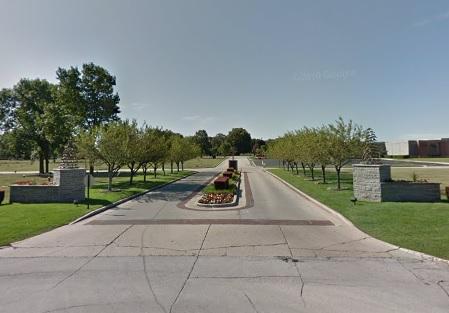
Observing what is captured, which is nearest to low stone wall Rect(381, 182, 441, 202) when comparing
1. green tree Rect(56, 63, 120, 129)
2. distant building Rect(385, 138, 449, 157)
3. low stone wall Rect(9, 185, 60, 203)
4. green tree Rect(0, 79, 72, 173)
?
low stone wall Rect(9, 185, 60, 203)

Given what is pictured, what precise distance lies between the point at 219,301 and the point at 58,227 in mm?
8309

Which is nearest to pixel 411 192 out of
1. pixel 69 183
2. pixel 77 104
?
pixel 69 183

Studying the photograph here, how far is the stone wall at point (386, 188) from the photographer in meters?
15.4

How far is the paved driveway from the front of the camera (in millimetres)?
5617

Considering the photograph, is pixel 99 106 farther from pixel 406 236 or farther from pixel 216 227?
pixel 406 236

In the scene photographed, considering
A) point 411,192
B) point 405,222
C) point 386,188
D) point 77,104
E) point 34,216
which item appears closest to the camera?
point 405,222

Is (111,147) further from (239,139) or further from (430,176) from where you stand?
(239,139)

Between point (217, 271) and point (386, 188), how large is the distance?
37.1 ft

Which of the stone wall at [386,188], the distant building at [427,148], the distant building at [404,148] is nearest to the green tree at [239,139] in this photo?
the distant building at [404,148]

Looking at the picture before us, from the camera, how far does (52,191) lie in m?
17.3

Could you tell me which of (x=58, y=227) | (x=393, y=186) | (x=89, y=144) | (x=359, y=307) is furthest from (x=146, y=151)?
(x=359, y=307)

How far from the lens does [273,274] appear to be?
6926 millimetres

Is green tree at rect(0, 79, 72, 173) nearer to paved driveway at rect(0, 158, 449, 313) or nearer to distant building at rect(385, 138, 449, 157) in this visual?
paved driveway at rect(0, 158, 449, 313)

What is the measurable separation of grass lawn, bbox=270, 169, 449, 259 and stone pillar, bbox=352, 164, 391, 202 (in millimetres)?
932
